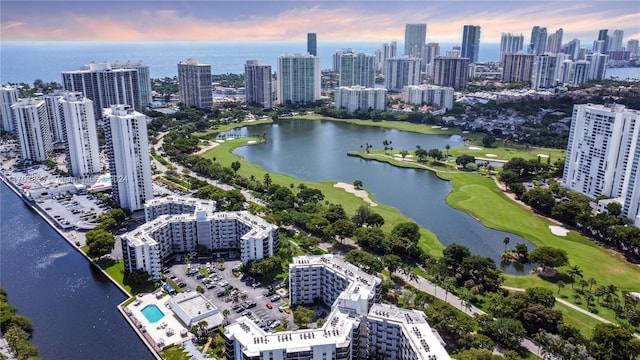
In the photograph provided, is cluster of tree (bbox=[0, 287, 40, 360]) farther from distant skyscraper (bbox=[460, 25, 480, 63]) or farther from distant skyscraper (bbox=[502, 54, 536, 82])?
distant skyscraper (bbox=[460, 25, 480, 63])

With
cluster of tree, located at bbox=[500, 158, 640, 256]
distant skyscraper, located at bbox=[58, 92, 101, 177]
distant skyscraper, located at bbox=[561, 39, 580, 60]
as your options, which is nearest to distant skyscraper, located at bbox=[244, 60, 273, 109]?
distant skyscraper, located at bbox=[58, 92, 101, 177]

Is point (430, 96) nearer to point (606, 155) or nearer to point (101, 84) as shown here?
point (606, 155)

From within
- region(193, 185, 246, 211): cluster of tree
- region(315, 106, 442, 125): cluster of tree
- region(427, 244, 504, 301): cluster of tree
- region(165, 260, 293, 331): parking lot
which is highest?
region(315, 106, 442, 125): cluster of tree

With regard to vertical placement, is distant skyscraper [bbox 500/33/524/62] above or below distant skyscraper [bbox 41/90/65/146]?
above

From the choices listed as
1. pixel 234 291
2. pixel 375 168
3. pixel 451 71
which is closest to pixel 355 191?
pixel 375 168

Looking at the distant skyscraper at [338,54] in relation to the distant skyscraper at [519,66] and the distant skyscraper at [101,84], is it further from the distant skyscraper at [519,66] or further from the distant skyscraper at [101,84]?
the distant skyscraper at [101,84]

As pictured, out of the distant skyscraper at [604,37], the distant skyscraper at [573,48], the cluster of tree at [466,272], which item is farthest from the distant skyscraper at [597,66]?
the cluster of tree at [466,272]
